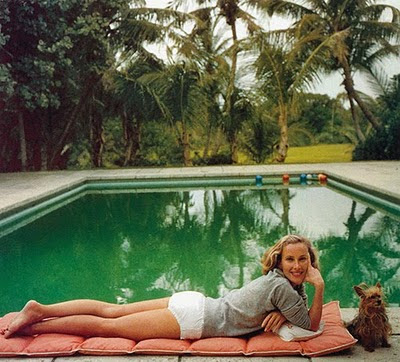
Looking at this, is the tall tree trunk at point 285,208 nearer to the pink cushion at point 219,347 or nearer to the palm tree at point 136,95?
the pink cushion at point 219,347

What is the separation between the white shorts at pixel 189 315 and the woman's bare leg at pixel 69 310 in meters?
0.09

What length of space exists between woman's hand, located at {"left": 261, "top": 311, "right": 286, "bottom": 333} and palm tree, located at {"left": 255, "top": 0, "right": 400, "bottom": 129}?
36.0 ft

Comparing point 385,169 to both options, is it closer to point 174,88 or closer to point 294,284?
point 174,88

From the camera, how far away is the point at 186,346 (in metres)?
2.65

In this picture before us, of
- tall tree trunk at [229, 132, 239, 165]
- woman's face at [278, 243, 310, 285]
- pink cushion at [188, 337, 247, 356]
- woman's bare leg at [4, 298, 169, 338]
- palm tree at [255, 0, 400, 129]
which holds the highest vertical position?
palm tree at [255, 0, 400, 129]

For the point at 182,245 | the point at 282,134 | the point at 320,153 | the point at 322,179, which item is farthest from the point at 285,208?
the point at 320,153

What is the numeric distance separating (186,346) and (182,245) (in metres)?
3.20

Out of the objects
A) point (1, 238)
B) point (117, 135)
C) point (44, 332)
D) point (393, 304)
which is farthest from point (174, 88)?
point (44, 332)

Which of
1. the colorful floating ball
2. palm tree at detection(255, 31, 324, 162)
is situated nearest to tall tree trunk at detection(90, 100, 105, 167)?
palm tree at detection(255, 31, 324, 162)

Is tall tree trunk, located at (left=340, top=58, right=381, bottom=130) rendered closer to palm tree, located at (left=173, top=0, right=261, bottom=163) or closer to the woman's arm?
palm tree, located at (left=173, top=0, right=261, bottom=163)

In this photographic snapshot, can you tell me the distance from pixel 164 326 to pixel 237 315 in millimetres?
366

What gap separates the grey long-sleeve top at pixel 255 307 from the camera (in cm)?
256

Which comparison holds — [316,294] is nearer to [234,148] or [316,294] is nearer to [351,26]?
[234,148]

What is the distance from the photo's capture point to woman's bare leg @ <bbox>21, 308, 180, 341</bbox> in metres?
2.73
